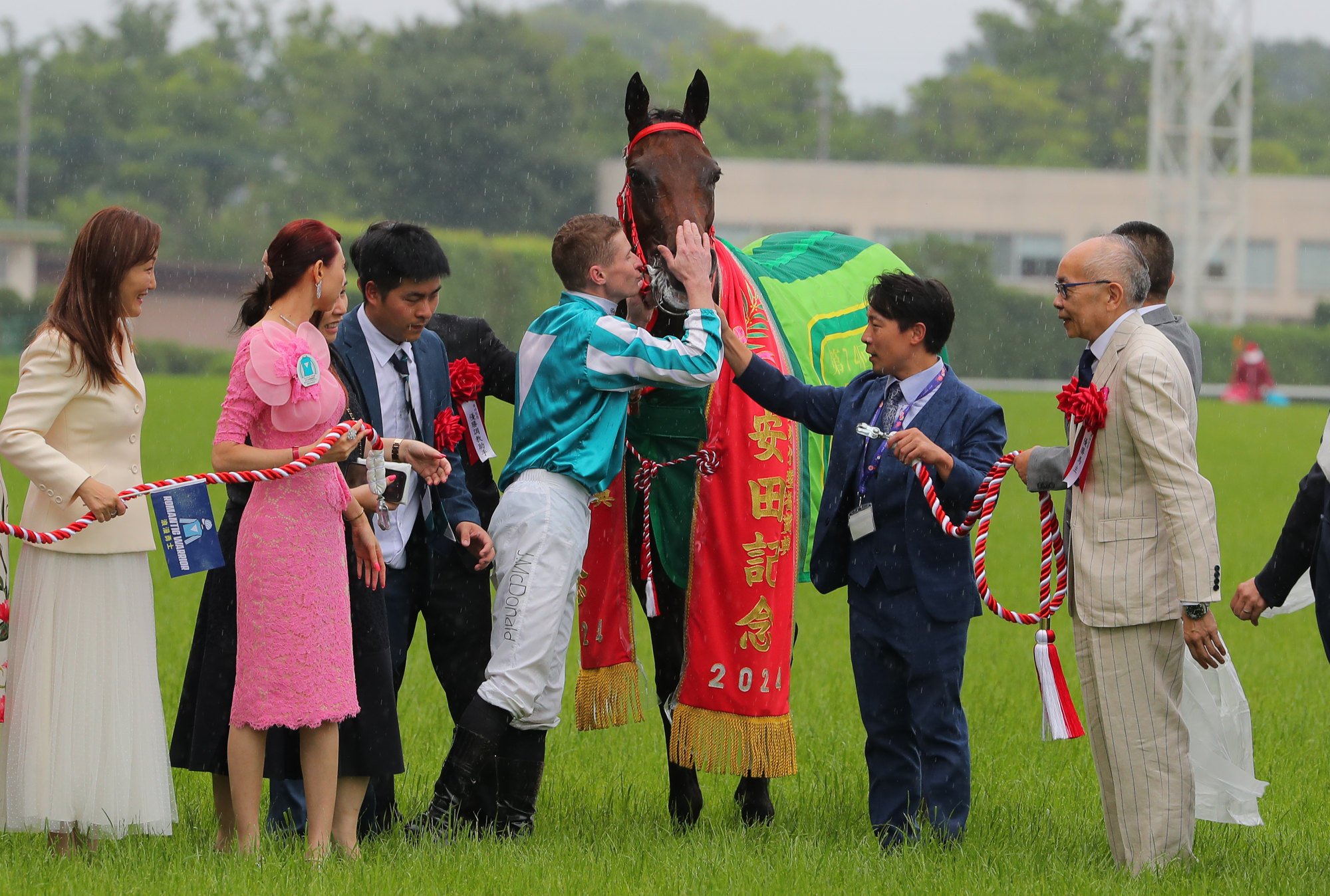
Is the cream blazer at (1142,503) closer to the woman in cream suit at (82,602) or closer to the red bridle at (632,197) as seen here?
the red bridle at (632,197)

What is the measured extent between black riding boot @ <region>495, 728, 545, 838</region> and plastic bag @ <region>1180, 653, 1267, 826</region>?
7.15 feet

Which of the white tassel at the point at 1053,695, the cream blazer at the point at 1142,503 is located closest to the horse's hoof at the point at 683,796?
the white tassel at the point at 1053,695

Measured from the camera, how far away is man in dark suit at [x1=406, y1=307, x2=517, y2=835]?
214 inches

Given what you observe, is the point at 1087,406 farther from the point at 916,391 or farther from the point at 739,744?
the point at 739,744

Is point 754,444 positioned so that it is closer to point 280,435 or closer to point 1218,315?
point 280,435

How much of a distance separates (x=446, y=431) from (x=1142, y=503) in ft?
7.14

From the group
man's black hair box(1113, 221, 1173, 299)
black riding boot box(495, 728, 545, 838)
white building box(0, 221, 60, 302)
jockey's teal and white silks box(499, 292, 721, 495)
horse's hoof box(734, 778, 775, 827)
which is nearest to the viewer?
jockey's teal and white silks box(499, 292, 721, 495)

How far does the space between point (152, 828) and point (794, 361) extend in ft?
8.97

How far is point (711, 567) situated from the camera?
5215 millimetres

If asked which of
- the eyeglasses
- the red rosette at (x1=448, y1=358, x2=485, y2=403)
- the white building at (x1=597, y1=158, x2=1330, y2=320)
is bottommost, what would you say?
the red rosette at (x1=448, y1=358, x2=485, y2=403)

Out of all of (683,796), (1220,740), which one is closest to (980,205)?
(1220,740)

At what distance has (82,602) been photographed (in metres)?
4.62

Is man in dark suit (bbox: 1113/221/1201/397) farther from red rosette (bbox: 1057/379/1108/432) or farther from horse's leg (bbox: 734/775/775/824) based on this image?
horse's leg (bbox: 734/775/775/824)

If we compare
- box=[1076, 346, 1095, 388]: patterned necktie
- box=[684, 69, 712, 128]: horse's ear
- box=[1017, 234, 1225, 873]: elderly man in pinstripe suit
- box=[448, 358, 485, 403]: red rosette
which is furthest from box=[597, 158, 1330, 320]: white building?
box=[1017, 234, 1225, 873]: elderly man in pinstripe suit
